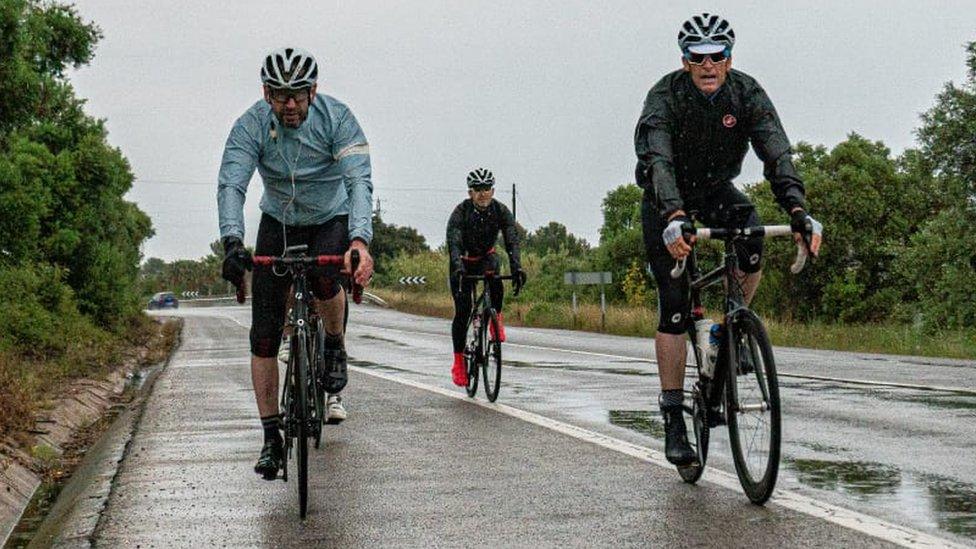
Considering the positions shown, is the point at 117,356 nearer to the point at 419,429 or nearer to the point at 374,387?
the point at 374,387

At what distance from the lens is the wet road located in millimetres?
5504

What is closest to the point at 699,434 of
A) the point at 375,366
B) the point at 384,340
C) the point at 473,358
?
the point at 473,358

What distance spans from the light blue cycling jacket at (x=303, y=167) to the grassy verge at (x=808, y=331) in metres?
14.4

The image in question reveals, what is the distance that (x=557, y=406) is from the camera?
11.0 m

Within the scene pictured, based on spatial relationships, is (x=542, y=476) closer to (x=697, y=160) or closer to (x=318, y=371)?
(x=318, y=371)

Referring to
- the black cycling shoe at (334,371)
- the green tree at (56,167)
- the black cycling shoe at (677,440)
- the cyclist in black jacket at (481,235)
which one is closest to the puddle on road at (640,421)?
the cyclist in black jacket at (481,235)

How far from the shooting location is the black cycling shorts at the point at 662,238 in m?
6.38

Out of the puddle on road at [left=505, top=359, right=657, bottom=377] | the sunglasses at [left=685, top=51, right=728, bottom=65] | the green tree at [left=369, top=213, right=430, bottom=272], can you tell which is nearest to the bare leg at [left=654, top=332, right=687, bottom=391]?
the sunglasses at [left=685, top=51, right=728, bottom=65]

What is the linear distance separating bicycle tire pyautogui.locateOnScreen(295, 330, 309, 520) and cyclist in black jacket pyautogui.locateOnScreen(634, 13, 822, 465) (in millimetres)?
1692

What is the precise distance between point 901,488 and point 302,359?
2.82 metres

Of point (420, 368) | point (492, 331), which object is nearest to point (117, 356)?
point (420, 368)

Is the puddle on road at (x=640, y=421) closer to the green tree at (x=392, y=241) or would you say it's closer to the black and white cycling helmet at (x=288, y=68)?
the black and white cycling helmet at (x=288, y=68)

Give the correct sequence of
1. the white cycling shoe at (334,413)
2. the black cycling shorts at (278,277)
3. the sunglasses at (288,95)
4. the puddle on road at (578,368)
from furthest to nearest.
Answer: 1. the puddle on road at (578,368)
2. the white cycling shoe at (334,413)
3. the black cycling shorts at (278,277)
4. the sunglasses at (288,95)

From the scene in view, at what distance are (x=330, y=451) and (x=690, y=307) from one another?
2.92m
